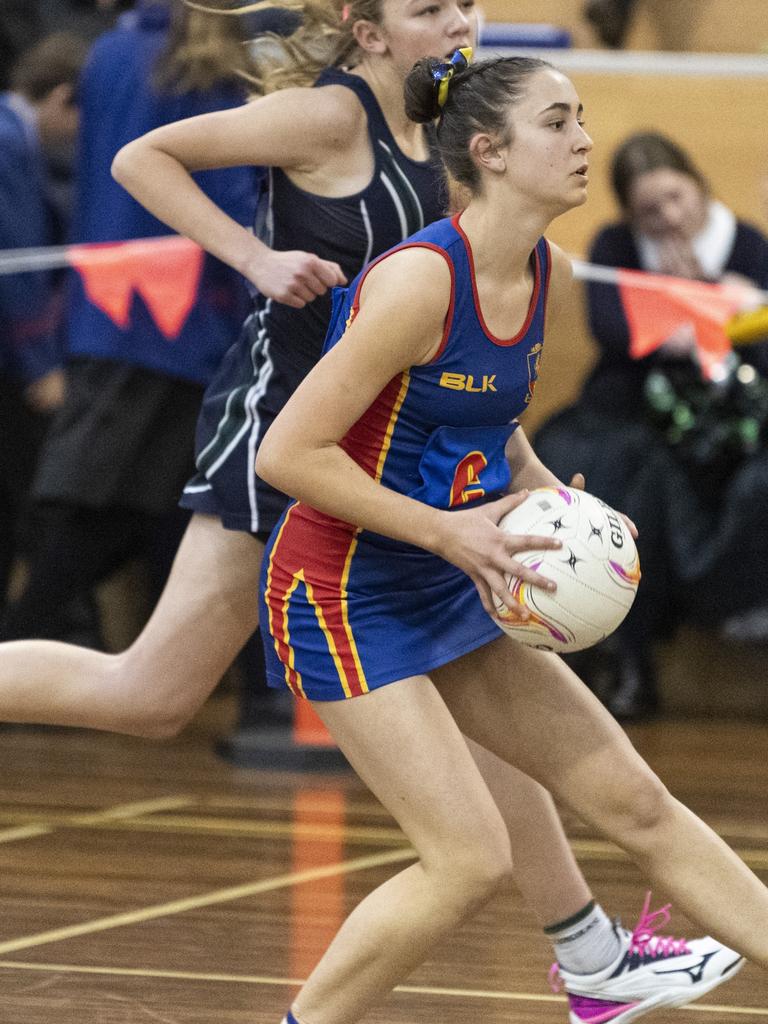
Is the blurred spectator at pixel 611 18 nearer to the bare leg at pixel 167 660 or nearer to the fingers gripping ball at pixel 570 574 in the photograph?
the bare leg at pixel 167 660

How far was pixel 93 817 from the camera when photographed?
482cm

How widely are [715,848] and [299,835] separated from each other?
1955 mm

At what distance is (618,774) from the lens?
9.04 ft

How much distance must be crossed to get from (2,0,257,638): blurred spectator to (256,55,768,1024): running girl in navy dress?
2.69 m

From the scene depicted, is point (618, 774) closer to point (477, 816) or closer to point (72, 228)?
point (477, 816)

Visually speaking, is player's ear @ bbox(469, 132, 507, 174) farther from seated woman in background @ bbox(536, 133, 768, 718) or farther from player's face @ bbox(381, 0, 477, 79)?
seated woman in background @ bbox(536, 133, 768, 718)

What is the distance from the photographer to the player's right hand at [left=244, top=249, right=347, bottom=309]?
3133 mm

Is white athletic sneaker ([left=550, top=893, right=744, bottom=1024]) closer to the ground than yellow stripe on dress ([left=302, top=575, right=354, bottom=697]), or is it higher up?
closer to the ground

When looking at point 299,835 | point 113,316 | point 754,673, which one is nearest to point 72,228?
point 113,316

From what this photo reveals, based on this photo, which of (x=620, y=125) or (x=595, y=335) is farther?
(x=620, y=125)

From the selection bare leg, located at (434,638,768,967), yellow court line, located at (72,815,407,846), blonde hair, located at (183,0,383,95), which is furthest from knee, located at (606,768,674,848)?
yellow court line, located at (72,815,407,846)

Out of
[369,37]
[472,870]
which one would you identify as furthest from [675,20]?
[472,870]

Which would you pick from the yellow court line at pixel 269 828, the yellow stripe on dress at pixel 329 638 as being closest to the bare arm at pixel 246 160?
the yellow stripe on dress at pixel 329 638

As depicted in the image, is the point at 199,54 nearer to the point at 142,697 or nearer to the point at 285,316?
the point at 285,316
